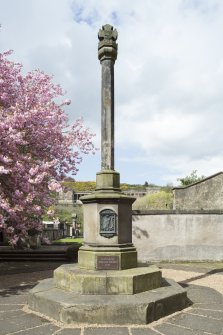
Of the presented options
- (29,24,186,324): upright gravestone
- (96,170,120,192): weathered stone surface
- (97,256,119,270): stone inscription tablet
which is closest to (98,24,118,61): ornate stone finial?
(29,24,186,324): upright gravestone

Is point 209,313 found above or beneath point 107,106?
beneath

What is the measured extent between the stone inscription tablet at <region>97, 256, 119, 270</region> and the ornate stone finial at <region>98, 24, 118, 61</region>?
459cm

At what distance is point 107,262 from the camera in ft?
24.2

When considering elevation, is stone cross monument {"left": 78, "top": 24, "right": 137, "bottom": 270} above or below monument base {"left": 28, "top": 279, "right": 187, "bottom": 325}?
above

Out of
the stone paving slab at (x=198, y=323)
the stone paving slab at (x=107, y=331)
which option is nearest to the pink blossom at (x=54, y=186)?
the stone paving slab at (x=198, y=323)

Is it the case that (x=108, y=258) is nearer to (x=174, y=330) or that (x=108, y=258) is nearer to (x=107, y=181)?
(x=107, y=181)

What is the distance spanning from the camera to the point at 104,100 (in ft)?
27.4

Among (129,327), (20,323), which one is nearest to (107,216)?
(129,327)

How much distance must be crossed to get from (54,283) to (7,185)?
4321 millimetres

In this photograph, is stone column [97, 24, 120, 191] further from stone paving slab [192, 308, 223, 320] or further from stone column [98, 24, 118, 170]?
stone paving slab [192, 308, 223, 320]

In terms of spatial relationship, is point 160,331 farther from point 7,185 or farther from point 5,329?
point 7,185

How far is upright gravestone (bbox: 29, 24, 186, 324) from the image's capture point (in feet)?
19.7

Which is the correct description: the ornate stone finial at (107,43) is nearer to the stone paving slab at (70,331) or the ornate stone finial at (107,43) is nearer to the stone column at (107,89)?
the stone column at (107,89)

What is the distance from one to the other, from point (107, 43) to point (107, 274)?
17.2ft
